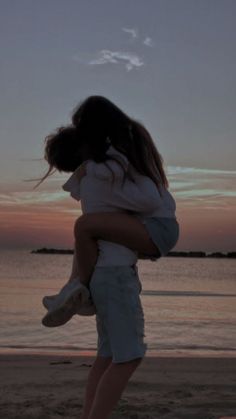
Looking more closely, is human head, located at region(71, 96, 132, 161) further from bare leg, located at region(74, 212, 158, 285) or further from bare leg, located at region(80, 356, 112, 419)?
bare leg, located at region(80, 356, 112, 419)

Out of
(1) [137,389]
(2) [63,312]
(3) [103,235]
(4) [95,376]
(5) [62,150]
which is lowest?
(1) [137,389]

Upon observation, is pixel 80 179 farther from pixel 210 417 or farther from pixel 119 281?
pixel 210 417

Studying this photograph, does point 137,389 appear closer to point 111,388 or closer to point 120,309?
point 111,388

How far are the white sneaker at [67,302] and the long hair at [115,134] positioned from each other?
62 centimetres

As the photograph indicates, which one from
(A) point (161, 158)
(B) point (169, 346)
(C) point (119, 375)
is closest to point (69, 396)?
(C) point (119, 375)

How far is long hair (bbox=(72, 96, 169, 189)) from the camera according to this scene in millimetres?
2900

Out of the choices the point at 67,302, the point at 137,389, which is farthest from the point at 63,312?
the point at 137,389

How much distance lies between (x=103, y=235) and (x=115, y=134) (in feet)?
1.62

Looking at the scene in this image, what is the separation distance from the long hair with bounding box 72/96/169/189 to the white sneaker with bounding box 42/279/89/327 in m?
0.62

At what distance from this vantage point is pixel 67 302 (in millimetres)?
2875

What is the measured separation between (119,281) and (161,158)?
67cm

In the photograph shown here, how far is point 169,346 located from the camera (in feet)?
37.4

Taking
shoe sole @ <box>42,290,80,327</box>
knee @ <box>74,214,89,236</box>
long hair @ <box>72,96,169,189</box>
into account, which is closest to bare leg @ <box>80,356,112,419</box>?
shoe sole @ <box>42,290,80,327</box>

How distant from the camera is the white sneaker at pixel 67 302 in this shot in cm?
287
